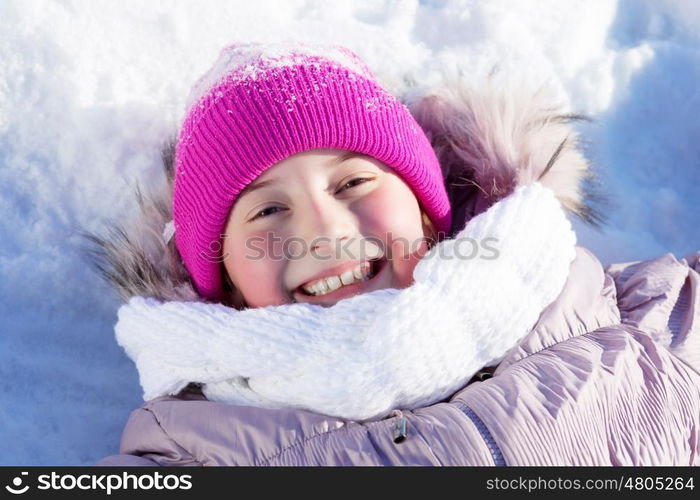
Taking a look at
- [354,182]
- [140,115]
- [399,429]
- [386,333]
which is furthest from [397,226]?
[140,115]

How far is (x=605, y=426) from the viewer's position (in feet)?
3.88

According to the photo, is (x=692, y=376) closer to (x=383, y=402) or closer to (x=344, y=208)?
(x=383, y=402)

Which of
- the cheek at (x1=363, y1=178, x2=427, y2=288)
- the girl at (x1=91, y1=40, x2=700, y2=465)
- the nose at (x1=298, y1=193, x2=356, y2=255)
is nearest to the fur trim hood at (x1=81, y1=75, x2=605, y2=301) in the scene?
the girl at (x1=91, y1=40, x2=700, y2=465)

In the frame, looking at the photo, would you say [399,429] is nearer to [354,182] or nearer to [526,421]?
[526,421]

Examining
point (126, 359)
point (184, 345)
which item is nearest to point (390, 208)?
point (184, 345)

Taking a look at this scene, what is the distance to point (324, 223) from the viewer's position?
1268 mm

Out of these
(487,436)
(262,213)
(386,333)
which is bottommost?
(487,436)

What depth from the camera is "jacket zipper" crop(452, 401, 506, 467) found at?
112cm

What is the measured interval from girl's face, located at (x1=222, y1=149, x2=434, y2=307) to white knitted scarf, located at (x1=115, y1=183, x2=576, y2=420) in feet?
0.22

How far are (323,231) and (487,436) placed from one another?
0.44 metres

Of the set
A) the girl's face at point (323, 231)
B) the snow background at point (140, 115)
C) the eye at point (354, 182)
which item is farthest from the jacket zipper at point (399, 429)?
the snow background at point (140, 115)

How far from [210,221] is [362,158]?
31 centimetres

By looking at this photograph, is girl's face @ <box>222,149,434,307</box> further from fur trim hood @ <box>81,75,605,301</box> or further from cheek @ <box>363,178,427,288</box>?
fur trim hood @ <box>81,75,605,301</box>

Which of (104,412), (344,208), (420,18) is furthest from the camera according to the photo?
(420,18)
